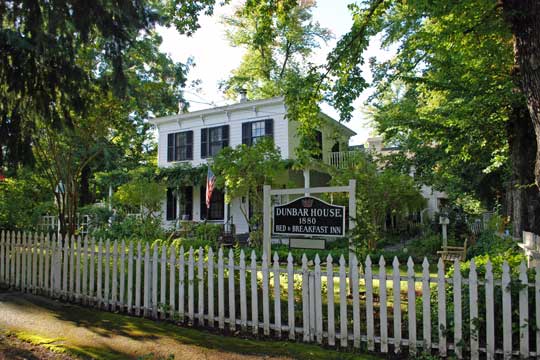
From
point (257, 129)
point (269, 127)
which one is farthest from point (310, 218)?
point (257, 129)

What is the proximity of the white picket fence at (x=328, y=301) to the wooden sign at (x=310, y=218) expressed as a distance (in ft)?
2.28

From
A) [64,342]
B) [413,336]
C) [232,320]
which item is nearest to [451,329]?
[413,336]

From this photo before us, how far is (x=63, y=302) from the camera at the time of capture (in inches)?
271

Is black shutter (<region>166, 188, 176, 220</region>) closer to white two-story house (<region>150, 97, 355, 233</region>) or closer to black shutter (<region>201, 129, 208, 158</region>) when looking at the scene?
A: white two-story house (<region>150, 97, 355, 233</region>)

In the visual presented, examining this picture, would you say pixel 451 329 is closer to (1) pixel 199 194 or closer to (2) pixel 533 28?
(2) pixel 533 28

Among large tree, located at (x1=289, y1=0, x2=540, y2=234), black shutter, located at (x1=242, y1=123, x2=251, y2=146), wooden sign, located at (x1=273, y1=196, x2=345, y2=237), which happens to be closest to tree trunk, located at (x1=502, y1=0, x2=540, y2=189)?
large tree, located at (x1=289, y1=0, x2=540, y2=234)

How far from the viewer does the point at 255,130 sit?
62.1 feet

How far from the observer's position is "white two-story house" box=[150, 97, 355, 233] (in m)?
18.3

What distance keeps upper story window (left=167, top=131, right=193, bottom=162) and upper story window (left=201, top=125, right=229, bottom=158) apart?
2.93 ft

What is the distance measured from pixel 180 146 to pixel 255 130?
474 cm

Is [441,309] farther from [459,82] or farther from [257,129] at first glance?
[257,129]

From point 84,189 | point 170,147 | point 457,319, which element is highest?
point 170,147

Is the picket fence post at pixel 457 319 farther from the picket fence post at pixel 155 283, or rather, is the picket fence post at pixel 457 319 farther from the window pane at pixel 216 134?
the window pane at pixel 216 134

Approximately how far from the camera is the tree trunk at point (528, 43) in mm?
4664
